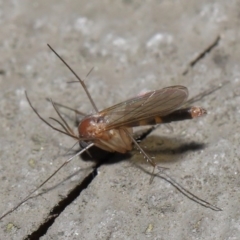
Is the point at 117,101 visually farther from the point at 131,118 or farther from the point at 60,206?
the point at 60,206

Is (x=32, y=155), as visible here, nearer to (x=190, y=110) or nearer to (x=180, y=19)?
(x=190, y=110)

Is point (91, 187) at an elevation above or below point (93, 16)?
below

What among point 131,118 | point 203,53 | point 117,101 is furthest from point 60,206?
point 203,53

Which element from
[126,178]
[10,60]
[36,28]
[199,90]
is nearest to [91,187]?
[126,178]

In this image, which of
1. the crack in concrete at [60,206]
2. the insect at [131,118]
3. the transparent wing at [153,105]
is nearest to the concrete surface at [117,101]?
the crack in concrete at [60,206]

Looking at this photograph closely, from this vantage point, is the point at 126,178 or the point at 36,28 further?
the point at 36,28

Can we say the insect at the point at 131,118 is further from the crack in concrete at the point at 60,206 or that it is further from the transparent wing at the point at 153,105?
the crack in concrete at the point at 60,206
